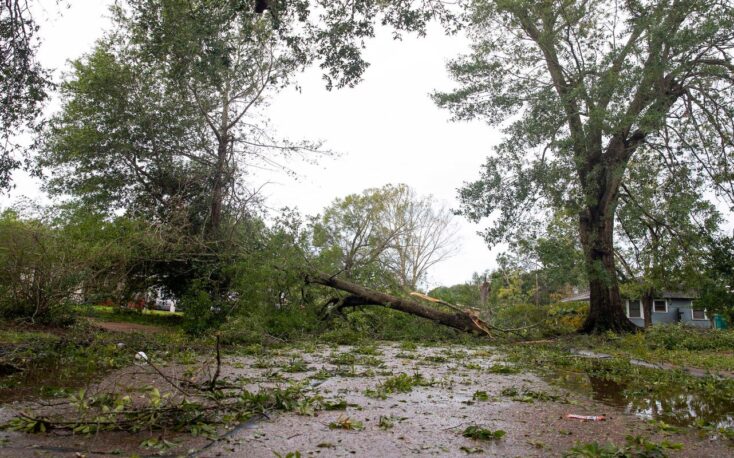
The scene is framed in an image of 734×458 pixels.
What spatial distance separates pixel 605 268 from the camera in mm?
12703

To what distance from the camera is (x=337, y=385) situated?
4.93 m

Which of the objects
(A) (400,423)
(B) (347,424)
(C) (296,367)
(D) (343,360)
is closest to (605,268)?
(D) (343,360)

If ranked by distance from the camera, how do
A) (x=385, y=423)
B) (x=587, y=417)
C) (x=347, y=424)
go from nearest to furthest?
(x=347, y=424), (x=385, y=423), (x=587, y=417)

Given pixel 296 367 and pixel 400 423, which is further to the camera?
pixel 296 367

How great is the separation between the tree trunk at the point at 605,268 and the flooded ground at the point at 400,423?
786 centimetres

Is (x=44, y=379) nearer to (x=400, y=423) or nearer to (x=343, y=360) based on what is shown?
(x=400, y=423)

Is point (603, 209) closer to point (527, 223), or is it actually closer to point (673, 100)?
point (527, 223)

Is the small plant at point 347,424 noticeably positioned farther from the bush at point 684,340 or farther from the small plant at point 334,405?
the bush at point 684,340

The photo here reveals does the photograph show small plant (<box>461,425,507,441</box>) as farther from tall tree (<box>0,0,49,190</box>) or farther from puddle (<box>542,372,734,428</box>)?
tall tree (<box>0,0,49,190</box>)

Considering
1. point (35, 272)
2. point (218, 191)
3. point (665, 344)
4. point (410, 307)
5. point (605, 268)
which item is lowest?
point (665, 344)

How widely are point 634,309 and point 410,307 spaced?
29.2 metres

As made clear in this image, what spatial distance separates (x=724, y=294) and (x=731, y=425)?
919cm

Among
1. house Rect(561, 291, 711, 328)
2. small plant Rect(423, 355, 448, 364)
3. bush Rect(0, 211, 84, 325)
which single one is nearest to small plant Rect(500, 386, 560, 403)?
small plant Rect(423, 355, 448, 364)

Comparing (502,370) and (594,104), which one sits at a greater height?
(594,104)
